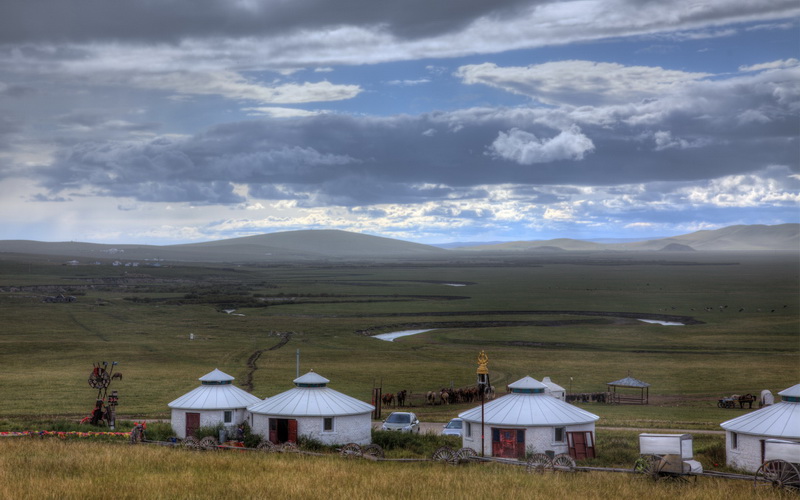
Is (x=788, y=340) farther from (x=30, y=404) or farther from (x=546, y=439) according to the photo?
(x=30, y=404)

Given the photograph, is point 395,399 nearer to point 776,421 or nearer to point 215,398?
point 215,398

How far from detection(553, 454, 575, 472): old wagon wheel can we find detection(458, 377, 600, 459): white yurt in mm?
1892

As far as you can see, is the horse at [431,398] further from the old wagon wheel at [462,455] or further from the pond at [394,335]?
the pond at [394,335]

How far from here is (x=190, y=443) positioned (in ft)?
128

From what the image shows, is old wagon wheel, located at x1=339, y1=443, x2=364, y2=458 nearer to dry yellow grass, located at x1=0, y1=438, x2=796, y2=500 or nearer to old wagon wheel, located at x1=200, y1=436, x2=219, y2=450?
dry yellow grass, located at x1=0, y1=438, x2=796, y2=500

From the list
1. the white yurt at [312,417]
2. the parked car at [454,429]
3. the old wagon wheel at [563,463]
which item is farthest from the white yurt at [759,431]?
the white yurt at [312,417]

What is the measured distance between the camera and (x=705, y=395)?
6262 cm

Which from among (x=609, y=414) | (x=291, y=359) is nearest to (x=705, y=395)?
(x=609, y=414)

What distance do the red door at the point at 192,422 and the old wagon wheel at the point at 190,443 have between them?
251cm

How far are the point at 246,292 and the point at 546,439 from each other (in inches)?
6090

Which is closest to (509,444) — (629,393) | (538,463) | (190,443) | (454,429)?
(538,463)

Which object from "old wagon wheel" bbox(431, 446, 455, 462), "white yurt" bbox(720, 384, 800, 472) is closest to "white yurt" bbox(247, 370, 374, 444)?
"old wagon wheel" bbox(431, 446, 455, 462)

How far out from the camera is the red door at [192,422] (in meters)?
41.9

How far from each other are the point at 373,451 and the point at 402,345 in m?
59.7
